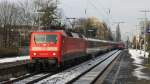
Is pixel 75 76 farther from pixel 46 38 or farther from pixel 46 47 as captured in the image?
pixel 46 38

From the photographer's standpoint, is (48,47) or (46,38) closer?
(48,47)

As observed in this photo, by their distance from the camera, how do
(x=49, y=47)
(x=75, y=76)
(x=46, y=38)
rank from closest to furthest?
(x=75, y=76) → (x=49, y=47) → (x=46, y=38)

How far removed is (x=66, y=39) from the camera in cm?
2928

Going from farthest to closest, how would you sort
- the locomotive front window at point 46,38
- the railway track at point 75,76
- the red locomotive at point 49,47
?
the locomotive front window at point 46,38 < the red locomotive at point 49,47 < the railway track at point 75,76

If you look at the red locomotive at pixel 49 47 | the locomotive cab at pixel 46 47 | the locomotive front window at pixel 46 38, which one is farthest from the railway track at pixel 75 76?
the locomotive front window at pixel 46 38

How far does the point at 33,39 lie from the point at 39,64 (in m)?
1.85

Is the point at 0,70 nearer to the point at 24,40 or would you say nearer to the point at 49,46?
the point at 49,46

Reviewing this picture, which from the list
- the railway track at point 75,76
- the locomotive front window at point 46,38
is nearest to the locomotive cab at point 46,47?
the locomotive front window at point 46,38

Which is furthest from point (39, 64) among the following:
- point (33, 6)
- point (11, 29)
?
point (33, 6)

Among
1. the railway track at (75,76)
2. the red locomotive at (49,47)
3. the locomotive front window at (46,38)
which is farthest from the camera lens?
the locomotive front window at (46,38)

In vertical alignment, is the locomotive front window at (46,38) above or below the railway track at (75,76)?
above

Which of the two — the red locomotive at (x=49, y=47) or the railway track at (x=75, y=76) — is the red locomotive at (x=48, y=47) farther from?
the railway track at (x=75, y=76)

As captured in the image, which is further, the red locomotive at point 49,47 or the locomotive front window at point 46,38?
the locomotive front window at point 46,38

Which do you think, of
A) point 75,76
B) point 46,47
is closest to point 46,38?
point 46,47
